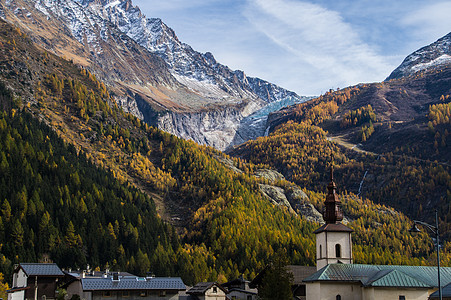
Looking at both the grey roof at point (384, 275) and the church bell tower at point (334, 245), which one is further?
the church bell tower at point (334, 245)

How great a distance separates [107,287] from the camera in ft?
376

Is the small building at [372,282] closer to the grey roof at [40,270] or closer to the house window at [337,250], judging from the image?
the house window at [337,250]

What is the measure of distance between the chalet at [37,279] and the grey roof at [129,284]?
8.82 metres

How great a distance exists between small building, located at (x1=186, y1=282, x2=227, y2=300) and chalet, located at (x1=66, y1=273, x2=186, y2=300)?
7.17 meters

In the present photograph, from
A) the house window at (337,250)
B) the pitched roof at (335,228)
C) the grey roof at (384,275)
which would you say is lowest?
the grey roof at (384,275)

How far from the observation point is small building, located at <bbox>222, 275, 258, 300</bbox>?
136125mm

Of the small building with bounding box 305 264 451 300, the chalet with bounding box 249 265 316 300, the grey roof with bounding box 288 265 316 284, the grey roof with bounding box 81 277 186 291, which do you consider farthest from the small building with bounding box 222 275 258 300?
the small building with bounding box 305 264 451 300

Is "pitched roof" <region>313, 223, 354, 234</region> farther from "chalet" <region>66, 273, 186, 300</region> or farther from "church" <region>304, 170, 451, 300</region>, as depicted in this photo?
"chalet" <region>66, 273, 186, 300</region>

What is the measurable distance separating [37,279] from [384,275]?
210 feet

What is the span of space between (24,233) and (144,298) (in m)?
69.3

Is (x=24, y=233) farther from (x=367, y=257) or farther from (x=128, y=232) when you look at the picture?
(x=367, y=257)

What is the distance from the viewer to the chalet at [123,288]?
114125 millimetres

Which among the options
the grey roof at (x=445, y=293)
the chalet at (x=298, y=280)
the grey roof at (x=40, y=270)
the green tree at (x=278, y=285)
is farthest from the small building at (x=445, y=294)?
the grey roof at (x=40, y=270)

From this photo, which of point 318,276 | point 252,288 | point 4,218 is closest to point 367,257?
point 252,288
